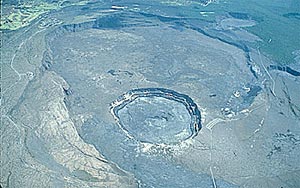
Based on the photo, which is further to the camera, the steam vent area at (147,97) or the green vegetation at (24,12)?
the green vegetation at (24,12)

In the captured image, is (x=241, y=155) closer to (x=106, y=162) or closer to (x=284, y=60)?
(x=106, y=162)

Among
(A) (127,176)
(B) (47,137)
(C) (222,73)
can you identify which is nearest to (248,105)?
(C) (222,73)

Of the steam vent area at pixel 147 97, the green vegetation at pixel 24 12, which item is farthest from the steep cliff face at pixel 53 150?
the green vegetation at pixel 24 12

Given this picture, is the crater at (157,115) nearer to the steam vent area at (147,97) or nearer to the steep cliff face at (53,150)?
the steam vent area at (147,97)

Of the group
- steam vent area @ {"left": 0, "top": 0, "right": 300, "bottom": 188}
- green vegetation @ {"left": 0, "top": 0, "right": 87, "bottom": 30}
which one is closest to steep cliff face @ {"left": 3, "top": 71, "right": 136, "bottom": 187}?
steam vent area @ {"left": 0, "top": 0, "right": 300, "bottom": 188}

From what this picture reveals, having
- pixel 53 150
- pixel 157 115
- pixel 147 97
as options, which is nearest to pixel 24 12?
pixel 147 97

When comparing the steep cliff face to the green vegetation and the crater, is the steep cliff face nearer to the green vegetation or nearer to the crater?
the crater
